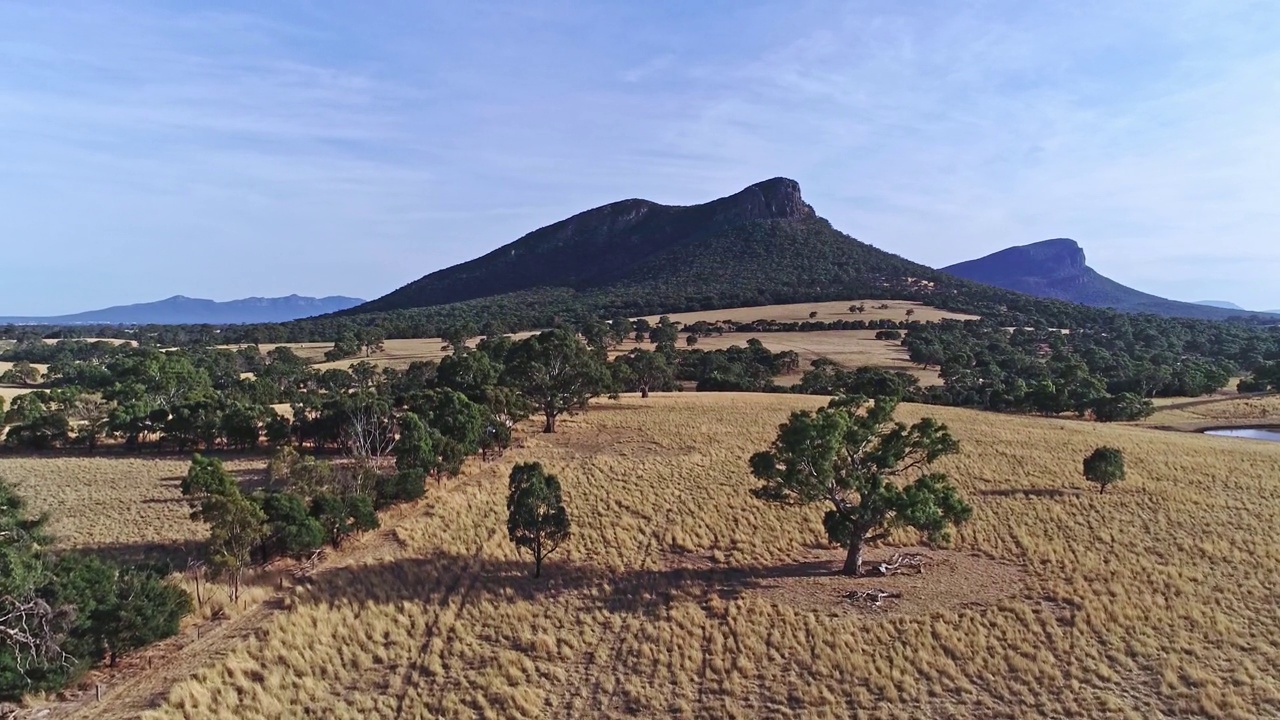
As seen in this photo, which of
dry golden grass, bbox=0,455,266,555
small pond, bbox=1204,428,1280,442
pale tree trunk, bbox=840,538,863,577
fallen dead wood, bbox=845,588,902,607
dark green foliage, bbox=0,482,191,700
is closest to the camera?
dark green foliage, bbox=0,482,191,700

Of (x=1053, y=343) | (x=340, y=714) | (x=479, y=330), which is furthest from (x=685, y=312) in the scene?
(x=340, y=714)

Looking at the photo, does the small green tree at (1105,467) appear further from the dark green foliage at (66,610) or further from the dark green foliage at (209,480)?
the dark green foliage at (66,610)

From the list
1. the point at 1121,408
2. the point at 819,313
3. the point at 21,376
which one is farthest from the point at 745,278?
the point at 21,376

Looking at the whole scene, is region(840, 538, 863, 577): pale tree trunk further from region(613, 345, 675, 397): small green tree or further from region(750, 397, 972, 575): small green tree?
region(613, 345, 675, 397): small green tree

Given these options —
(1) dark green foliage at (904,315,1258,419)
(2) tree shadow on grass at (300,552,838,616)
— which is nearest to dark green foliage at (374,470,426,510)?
(2) tree shadow on grass at (300,552,838,616)

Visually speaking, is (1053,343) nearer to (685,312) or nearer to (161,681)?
(685,312)
